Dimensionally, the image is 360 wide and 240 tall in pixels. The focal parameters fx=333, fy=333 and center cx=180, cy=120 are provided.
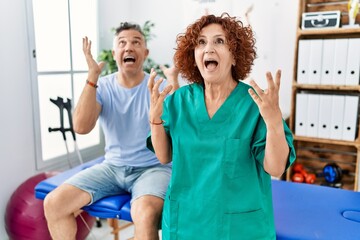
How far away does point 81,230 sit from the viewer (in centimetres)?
207

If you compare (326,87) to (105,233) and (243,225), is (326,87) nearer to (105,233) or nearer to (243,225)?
(243,225)

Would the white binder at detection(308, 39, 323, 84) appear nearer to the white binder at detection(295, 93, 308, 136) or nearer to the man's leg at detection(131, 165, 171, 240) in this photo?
the white binder at detection(295, 93, 308, 136)

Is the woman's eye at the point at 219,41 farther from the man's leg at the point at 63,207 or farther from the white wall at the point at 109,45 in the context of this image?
the white wall at the point at 109,45

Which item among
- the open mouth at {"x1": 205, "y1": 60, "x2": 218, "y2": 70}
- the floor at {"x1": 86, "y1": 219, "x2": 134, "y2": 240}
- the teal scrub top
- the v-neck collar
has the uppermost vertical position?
the open mouth at {"x1": 205, "y1": 60, "x2": 218, "y2": 70}

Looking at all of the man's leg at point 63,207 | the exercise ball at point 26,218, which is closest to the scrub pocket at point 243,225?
the man's leg at point 63,207

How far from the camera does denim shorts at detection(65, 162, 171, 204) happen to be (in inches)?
58.8

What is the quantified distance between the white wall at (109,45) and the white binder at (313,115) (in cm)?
33

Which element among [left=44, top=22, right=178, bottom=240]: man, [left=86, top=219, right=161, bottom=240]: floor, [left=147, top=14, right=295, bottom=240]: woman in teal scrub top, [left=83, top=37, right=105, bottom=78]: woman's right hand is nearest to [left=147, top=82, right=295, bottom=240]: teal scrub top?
[left=147, top=14, right=295, bottom=240]: woman in teal scrub top

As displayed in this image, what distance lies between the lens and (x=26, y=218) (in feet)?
6.37

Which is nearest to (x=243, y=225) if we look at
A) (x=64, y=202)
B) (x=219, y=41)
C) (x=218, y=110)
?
(x=218, y=110)

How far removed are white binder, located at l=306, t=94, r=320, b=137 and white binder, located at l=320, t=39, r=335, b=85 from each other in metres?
Result: 0.13

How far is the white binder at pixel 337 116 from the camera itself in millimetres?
2293

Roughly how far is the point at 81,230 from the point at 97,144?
1106 millimetres

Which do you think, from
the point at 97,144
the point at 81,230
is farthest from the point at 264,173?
the point at 97,144
